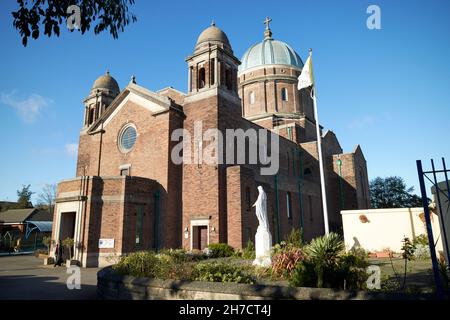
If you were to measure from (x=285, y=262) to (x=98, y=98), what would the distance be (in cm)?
2610

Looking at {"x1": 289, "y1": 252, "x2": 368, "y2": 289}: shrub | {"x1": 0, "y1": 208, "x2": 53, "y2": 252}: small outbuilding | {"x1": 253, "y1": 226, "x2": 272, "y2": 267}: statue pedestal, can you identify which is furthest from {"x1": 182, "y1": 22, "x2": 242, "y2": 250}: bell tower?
{"x1": 0, "y1": 208, "x2": 53, "y2": 252}: small outbuilding

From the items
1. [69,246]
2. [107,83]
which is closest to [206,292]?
[69,246]

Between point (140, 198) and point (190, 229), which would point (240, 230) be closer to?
point (190, 229)

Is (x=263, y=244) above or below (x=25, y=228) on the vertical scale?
below

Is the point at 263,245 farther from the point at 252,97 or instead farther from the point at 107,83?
the point at 252,97

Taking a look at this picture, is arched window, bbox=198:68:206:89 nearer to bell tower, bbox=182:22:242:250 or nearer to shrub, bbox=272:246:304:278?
bell tower, bbox=182:22:242:250

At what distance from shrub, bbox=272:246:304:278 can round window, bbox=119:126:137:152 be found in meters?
17.6

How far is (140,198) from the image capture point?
20672mm

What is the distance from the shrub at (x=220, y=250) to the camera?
18.0 metres

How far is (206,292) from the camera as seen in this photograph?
23.1 feet

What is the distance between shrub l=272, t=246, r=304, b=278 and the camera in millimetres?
9631

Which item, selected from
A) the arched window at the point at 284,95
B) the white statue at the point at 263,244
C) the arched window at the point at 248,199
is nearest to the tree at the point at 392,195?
the arched window at the point at 284,95
